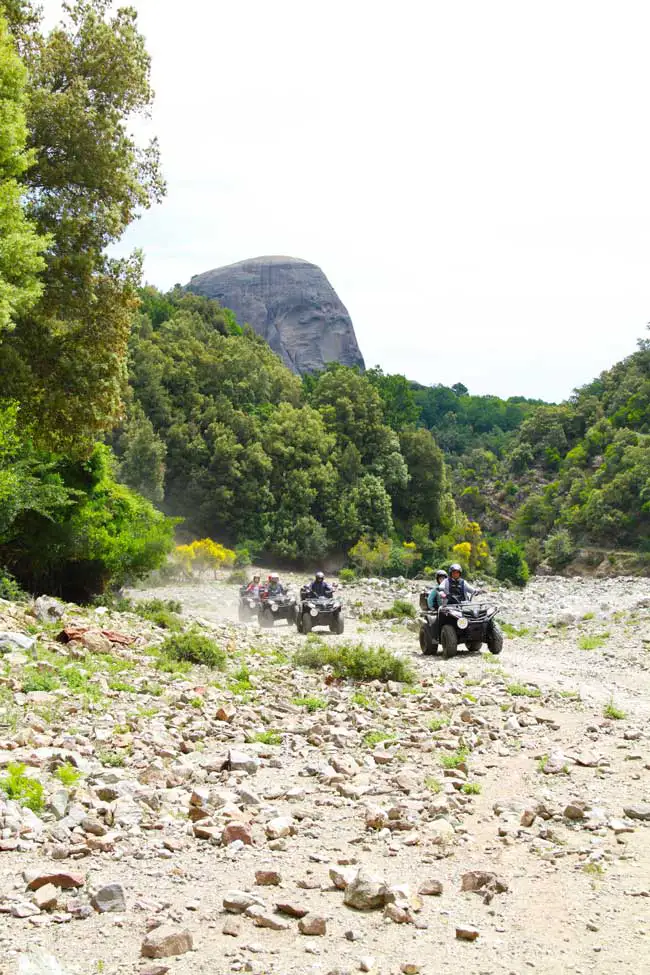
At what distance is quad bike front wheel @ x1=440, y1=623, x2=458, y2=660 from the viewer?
1482 cm

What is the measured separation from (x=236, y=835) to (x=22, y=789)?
1.62m

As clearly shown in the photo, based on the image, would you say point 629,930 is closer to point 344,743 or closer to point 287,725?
point 344,743

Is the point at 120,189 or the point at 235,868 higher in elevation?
the point at 120,189

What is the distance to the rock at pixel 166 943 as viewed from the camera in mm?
3836

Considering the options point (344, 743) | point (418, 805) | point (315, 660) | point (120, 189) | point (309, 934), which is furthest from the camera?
point (120, 189)

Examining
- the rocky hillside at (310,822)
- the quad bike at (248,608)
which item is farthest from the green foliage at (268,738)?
the quad bike at (248,608)

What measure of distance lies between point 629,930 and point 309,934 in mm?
1697

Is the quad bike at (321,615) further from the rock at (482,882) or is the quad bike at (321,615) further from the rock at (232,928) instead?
the rock at (232,928)

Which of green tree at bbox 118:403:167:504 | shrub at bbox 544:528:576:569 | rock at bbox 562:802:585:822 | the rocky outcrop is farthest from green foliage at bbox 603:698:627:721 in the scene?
the rocky outcrop

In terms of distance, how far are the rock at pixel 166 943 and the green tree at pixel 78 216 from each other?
15.3 m

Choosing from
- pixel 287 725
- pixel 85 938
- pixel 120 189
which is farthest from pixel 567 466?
pixel 85 938

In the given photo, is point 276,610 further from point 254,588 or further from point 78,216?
point 78,216

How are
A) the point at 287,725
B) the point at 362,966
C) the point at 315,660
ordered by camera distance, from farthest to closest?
the point at 315,660 → the point at 287,725 → the point at 362,966

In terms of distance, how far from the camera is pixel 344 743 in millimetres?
7992
